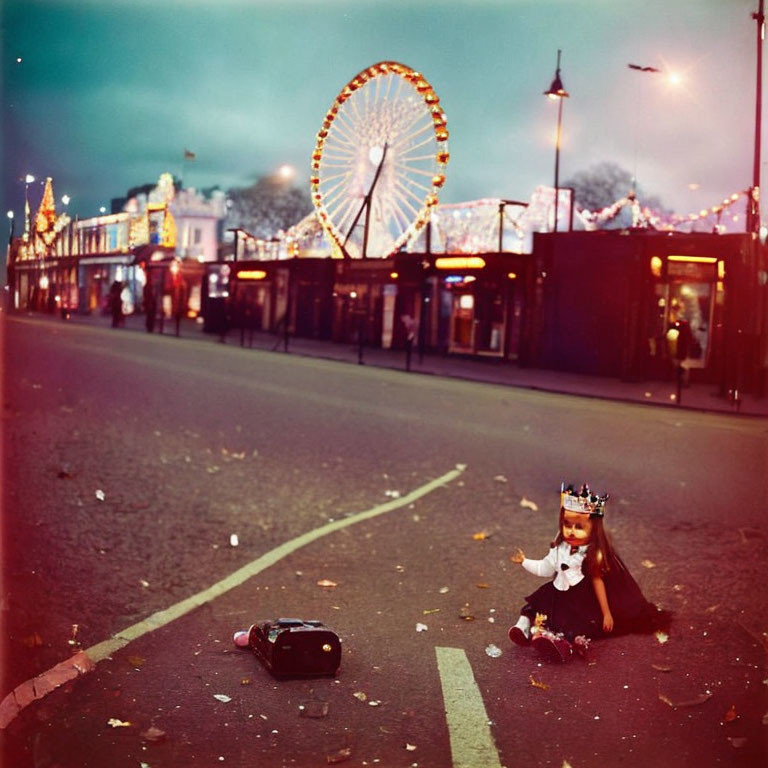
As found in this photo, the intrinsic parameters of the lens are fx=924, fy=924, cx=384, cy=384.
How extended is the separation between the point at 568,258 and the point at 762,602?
25.9 meters

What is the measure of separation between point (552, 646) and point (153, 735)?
1.79 meters

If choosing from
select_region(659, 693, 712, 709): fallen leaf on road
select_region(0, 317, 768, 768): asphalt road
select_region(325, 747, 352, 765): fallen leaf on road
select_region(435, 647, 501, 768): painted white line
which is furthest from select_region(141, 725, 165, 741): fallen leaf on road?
select_region(659, 693, 712, 709): fallen leaf on road

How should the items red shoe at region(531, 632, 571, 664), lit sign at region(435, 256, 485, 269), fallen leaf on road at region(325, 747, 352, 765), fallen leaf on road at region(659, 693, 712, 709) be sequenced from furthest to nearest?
1. lit sign at region(435, 256, 485, 269)
2. red shoe at region(531, 632, 571, 664)
3. fallen leaf on road at region(659, 693, 712, 709)
4. fallen leaf on road at region(325, 747, 352, 765)

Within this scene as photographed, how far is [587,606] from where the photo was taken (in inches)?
165

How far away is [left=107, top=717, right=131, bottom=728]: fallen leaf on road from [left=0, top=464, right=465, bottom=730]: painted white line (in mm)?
413

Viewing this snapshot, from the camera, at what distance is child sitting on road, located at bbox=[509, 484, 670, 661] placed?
3947mm

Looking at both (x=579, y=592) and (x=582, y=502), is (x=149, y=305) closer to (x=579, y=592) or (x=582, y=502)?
(x=579, y=592)

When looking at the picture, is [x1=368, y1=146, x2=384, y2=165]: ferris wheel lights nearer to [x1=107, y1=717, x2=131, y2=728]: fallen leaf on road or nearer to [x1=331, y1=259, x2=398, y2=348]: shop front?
[x1=331, y1=259, x2=398, y2=348]: shop front

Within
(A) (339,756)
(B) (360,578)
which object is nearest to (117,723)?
(A) (339,756)

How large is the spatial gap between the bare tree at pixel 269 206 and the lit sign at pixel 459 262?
27230 millimetres

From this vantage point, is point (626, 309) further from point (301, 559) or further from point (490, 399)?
point (301, 559)

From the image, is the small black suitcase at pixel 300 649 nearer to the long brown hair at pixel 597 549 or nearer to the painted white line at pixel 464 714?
the painted white line at pixel 464 714

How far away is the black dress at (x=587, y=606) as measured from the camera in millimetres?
4172

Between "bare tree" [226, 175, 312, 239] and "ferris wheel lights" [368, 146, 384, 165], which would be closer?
"ferris wheel lights" [368, 146, 384, 165]
